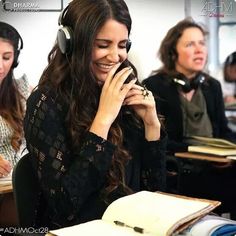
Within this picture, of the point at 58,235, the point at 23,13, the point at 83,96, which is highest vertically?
the point at 23,13

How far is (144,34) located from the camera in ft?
8.29

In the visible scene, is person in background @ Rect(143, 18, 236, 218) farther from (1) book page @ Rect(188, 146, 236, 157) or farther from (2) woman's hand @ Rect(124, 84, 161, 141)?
(2) woman's hand @ Rect(124, 84, 161, 141)

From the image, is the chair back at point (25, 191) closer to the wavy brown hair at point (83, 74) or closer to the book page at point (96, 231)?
the wavy brown hair at point (83, 74)

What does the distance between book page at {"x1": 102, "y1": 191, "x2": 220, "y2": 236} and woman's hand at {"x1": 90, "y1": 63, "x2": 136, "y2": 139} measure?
27 centimetres

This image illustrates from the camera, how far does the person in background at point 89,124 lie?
1042 mm

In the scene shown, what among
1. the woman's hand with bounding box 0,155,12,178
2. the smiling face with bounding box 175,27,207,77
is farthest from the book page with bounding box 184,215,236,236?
the smiling face with bounding box 175,27,207,77

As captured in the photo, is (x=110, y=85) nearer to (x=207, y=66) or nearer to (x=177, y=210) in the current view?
(x=177, y=210)

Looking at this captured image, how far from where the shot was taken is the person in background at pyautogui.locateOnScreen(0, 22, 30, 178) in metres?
1.88

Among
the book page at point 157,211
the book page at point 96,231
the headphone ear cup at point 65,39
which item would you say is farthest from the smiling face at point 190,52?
the book page at point 96,231

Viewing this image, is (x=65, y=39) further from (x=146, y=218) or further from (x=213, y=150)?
(x=213, y=150)

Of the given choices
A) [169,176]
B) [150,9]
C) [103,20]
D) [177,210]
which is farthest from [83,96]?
[150,9]

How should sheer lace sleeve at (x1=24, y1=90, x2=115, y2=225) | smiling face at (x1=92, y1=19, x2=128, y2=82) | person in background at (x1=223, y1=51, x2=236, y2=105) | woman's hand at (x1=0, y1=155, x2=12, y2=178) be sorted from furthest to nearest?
person in background at (x1=223, y1=51, x2=236, y2=105)
woman's hand at (x1=0, y1=155, x2=12, y2=178)
smiling face at (x1=92, y1=19, x2=128, y2=82)
sheer lace sleeve at (x1=24, y1=90, x2=115, y2=225)

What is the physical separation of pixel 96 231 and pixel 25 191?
0.46m

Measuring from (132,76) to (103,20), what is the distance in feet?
0.66
